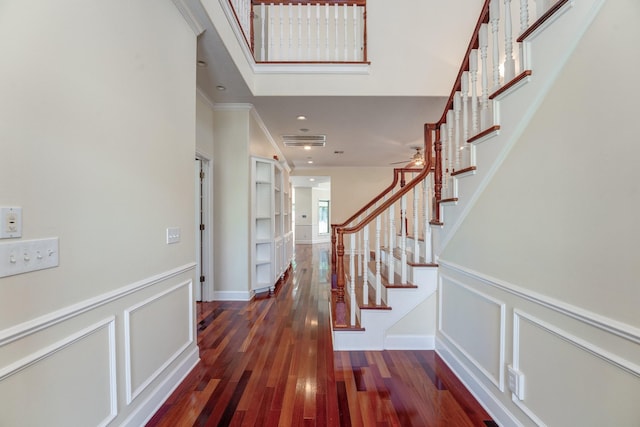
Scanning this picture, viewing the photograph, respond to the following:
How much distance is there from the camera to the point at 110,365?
4.45 ft

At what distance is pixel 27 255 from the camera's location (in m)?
0.97

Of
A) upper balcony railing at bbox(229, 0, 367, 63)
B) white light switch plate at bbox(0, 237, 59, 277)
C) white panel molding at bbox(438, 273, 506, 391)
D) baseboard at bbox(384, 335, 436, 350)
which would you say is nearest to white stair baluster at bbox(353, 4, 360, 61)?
upper balcony railing at bbox(229, 0, 367, 63)

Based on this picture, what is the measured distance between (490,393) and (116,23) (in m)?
2.95

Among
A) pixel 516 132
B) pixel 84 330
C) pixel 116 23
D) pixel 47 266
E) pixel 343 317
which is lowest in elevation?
pixel 343 317

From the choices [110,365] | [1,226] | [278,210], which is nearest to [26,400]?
[110,365]

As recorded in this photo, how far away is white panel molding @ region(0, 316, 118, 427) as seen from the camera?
94 centimetres

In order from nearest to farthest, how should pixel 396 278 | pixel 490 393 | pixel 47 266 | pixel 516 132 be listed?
pixel 47 266 < pixel 516 132 < pixel 490 393 < pixel 396 278

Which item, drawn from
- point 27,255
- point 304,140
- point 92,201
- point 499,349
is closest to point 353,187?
point 304,140

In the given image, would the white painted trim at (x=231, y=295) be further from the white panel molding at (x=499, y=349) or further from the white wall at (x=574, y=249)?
the white wall at (x=574, y=249)

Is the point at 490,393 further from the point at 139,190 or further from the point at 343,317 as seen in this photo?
the point at 139,190

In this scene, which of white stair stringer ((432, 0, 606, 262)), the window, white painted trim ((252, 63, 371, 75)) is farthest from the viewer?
the window

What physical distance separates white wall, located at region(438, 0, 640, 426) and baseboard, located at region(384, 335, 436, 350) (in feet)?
2.35

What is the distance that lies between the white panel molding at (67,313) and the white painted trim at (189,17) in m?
1.89

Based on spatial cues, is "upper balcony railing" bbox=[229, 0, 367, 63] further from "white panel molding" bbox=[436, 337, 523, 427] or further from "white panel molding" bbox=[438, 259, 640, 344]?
"white panel molding" bbox=[436, 337, 523, 427]
